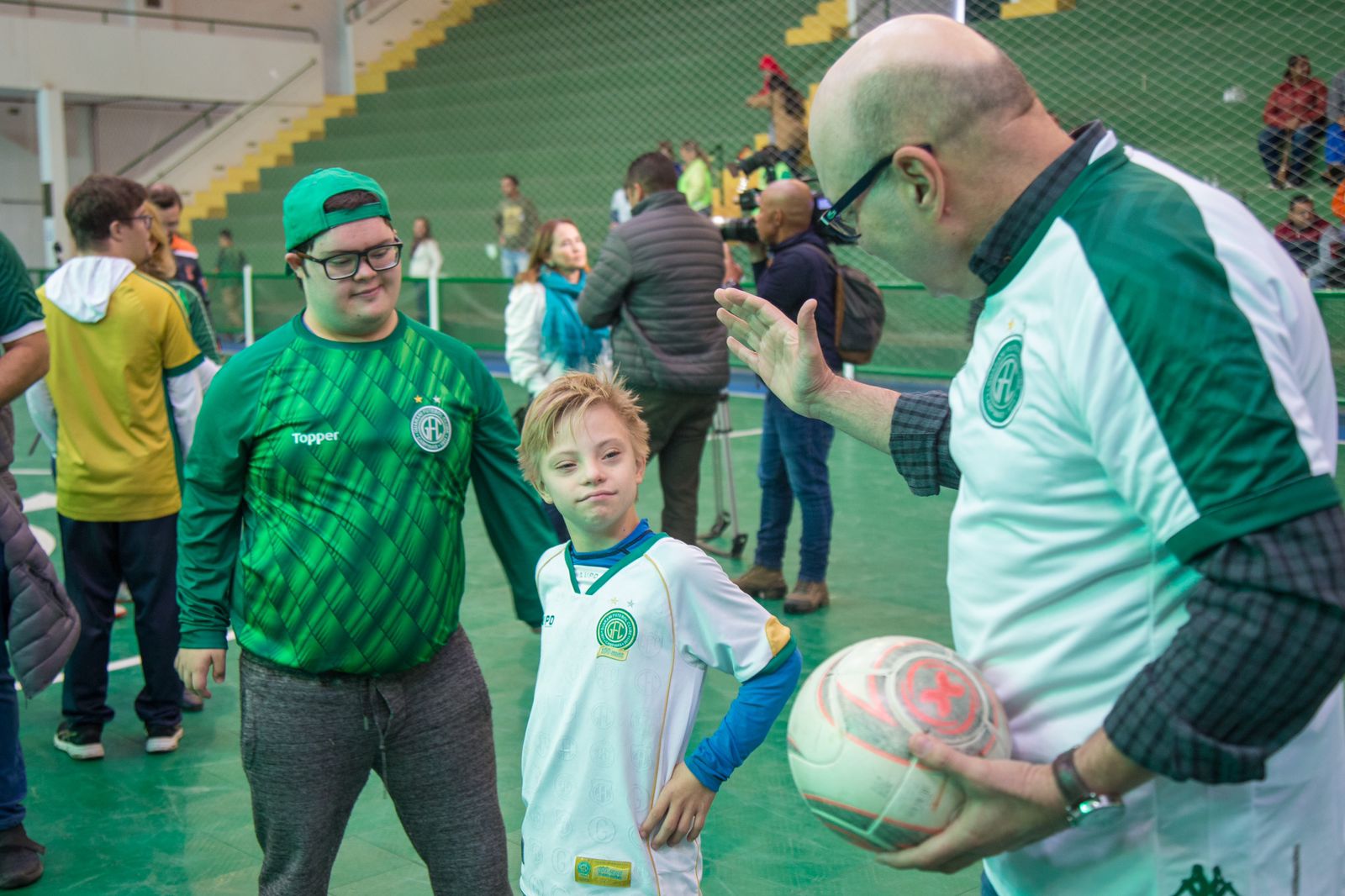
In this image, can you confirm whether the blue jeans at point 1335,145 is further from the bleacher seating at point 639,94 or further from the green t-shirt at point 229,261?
the green t-shirt at point 229,261

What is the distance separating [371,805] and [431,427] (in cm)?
190

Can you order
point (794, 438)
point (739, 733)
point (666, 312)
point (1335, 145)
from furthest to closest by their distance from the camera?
point (1335, 145) → point (794, 438) → point (666, 312) → point (739, 733)

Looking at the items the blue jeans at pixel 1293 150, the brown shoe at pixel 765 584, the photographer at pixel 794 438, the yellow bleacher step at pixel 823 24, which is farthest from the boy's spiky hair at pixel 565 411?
the yellow bleacher step at pixel 823 24

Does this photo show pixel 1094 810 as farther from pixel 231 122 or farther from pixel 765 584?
pixel 231 122

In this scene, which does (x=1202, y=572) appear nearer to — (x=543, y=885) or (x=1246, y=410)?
(x=1246, y=410)

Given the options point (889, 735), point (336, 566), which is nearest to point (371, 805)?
point (336, 566)

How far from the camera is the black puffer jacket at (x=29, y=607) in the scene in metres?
3.62

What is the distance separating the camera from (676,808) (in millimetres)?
2295

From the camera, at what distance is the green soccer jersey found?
8.66 feet

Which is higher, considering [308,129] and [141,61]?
[141,61]

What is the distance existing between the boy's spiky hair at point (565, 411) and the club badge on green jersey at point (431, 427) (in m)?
0.20

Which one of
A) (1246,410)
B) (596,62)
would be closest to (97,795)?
(1246,410)

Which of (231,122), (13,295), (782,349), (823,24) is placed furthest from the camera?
(231,122)

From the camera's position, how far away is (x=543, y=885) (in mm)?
2348
